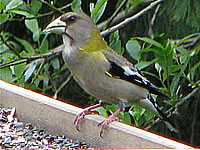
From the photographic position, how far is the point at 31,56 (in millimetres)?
3889

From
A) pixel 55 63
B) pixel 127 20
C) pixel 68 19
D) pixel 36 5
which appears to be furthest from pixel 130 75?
pixel 55 63

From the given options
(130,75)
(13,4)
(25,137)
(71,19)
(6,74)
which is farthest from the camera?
(6,74)

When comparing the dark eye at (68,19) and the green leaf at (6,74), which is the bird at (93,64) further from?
the green leaf at (6,74)

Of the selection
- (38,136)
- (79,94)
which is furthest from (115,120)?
(79,94)

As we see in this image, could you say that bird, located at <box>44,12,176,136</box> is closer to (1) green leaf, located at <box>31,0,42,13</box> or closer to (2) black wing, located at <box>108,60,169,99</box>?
(2) black wing, located at <box>108,60,169,99</box>

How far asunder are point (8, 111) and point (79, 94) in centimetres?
182

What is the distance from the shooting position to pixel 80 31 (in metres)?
3.09

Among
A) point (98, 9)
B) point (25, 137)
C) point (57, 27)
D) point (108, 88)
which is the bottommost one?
point (25, 137)

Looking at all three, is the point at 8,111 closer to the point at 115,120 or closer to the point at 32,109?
the point at 32,109

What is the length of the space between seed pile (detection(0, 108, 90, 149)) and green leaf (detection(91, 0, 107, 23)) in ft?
2.79

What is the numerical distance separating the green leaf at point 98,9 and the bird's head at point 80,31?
0.22 metres

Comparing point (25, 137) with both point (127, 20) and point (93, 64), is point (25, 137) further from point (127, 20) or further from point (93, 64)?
point (127, 20)

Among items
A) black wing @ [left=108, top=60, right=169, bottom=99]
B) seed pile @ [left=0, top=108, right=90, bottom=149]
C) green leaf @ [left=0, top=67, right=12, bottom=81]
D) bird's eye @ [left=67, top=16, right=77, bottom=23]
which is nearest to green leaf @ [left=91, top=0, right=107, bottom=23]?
bird's eye @ [left=67, top=16, right=77, bottom=23]

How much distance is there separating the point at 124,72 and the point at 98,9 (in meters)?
0.47
